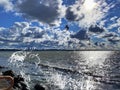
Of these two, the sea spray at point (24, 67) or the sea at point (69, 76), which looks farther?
Result: the sea spray at point (24, 67)

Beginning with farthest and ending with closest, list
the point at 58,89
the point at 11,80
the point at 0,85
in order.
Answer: the point at 58,89, the point at 0,85, the point at 11,80

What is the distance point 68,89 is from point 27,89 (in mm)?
6117

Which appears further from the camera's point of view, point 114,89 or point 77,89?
point 114,89

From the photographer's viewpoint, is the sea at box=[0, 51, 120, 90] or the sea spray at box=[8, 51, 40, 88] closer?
the sea at box=[0, 51, 120, 90]

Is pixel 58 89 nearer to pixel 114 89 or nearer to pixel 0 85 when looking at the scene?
pixel 114 89

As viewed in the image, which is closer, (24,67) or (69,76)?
(69,76)

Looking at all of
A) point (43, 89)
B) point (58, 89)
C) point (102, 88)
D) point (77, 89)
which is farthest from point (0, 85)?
point (102, 88)

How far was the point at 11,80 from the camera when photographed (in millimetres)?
9266

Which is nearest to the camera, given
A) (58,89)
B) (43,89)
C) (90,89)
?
(43,89)

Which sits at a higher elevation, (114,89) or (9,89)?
(9,89)

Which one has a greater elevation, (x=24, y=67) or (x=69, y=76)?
(x=24, y=67)

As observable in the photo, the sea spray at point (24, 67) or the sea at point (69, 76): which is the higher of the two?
the sea spray at point (24, 67)

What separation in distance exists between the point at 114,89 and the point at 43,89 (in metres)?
12.1

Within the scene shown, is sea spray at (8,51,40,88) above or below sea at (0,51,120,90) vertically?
above
